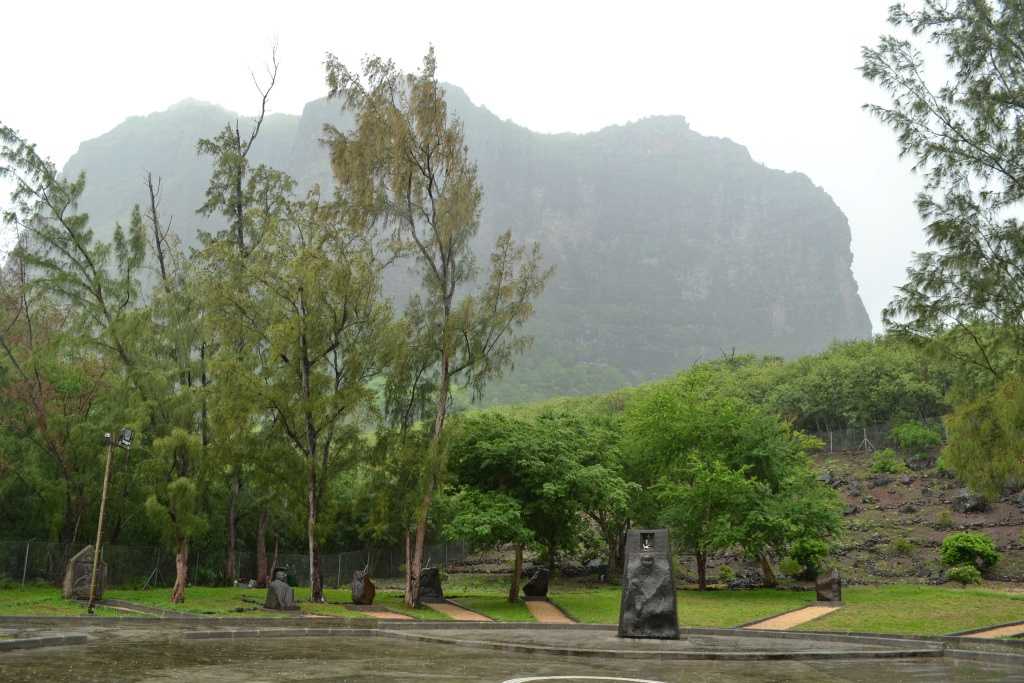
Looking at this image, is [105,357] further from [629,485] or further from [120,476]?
[629,485]

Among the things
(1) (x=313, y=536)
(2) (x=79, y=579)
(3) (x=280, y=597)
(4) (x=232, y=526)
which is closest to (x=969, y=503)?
(1) (x=313, y=536)

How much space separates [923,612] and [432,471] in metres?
14.3

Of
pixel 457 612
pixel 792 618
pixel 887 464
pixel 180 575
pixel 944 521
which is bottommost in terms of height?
pixel 457 612

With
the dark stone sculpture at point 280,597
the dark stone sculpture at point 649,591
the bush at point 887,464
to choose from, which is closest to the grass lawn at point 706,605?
the dark stone sculpture at point 649,591

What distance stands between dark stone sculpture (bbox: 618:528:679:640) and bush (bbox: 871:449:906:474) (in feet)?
125

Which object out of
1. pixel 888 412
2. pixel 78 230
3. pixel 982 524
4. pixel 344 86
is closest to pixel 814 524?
pixel 982 524

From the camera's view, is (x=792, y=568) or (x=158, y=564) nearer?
(x=158, y=564)

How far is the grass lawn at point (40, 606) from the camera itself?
20.4 m

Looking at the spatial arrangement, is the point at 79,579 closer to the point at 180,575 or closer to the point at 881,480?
the point at 180,575

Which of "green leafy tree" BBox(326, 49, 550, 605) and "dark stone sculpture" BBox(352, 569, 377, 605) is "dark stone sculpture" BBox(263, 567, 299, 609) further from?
"green leafy tree" BBox(326, 49, 550, 605)

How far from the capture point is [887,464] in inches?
2024

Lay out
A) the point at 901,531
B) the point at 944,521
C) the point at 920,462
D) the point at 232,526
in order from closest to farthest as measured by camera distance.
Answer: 1. the point at 232,526
2. the point at 944,521
3. the point at 901,531
4. the point at 920,462

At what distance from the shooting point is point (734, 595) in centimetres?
2894

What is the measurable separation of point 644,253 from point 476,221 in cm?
17596
